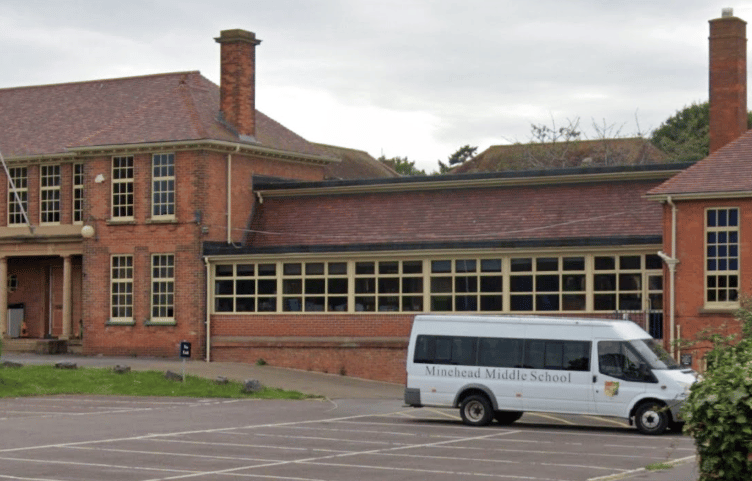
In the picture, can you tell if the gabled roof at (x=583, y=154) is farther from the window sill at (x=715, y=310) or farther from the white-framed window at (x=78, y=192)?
the window sill at (x=715, y=310)

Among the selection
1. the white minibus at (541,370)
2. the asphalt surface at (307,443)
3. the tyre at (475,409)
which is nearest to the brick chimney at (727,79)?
the asphalt surface at (307,443)

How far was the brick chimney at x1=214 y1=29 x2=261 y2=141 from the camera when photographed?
44000 millimetres

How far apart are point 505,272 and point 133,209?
13331 mm

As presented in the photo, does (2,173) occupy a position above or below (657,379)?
above

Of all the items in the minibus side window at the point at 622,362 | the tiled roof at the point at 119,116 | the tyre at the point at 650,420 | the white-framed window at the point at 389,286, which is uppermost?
the tiled roof at the point at 119,116

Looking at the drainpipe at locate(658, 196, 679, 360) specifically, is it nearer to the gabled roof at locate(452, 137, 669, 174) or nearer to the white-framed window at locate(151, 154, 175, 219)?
the white-framed window at locate(151, 154, 175, 219)

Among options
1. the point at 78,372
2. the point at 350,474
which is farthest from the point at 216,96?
the point at 350,474

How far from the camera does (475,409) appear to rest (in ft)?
87.5

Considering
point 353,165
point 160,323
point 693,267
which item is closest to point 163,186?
point 160,323

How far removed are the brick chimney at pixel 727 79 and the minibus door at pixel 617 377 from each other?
1380 centimetres

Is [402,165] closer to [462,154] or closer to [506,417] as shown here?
[462,154]

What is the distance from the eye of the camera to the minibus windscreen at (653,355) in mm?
25344

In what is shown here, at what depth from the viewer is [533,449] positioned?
21.3 meters

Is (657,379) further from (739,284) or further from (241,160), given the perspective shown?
(241,160)
